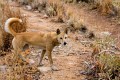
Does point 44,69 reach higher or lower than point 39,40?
lower

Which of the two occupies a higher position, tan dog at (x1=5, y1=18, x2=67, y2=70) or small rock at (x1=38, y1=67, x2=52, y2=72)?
tan dog at (x1=5, y1=18, x2=67, y2=70)

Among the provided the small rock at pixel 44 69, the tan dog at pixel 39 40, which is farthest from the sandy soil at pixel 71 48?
the tan dog at pixel 39 40

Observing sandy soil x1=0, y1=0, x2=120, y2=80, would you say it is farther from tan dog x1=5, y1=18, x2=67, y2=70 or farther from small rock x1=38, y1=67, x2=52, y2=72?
tan dog x1=5, y1=18, x2=67, y2=70

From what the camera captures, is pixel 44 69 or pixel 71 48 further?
Result: pixel 71 48

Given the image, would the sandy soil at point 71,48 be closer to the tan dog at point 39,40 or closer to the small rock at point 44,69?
the small rock at point 44,69

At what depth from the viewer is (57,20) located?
31.5 feet

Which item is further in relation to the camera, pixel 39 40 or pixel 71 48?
pixel 71 48

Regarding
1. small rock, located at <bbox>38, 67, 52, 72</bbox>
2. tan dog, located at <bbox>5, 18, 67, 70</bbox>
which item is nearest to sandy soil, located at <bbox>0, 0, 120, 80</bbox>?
small rock, located at <bbox>38, 67, 52, 72</bbox>

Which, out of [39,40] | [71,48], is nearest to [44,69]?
[39,40]

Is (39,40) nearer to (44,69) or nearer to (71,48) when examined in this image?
(44,69)

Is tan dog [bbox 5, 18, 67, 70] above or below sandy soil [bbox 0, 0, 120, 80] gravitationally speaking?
above

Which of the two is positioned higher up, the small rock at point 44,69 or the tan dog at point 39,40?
the tan dog at point 39,40

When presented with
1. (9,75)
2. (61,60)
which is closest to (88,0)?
(61,60)

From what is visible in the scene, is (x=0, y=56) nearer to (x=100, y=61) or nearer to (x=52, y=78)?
(x=52, y=78)
